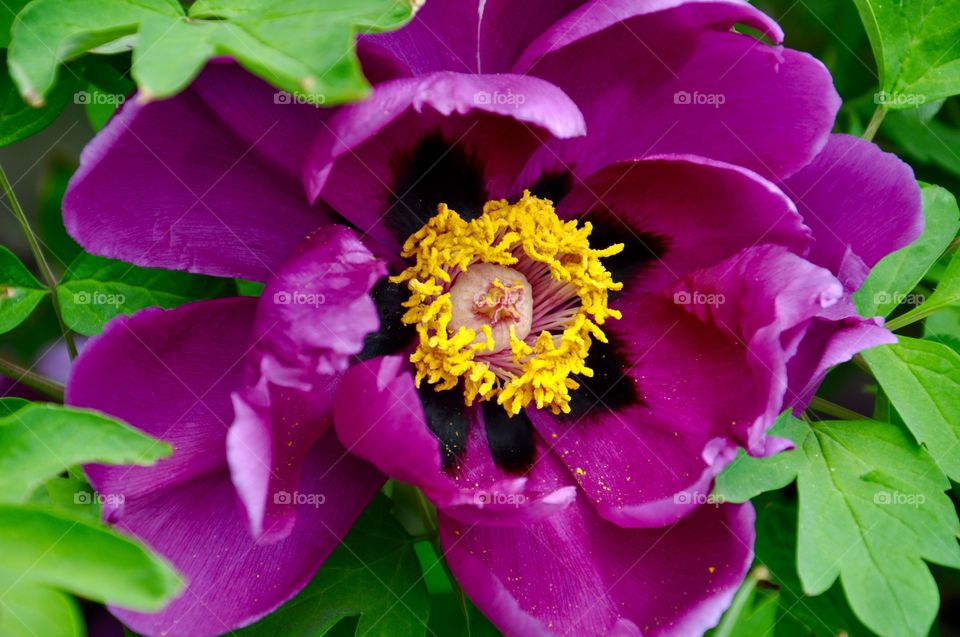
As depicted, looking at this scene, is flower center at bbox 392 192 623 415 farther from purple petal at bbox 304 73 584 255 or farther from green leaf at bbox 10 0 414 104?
green leaf at bbox 10 0 414 104

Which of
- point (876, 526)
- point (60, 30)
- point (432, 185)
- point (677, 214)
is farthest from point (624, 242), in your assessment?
point (60, 30)

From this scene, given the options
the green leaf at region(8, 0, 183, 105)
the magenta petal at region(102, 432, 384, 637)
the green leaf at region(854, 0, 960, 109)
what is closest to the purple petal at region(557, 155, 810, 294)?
the green leaf at region(854, 0, 960, 109)

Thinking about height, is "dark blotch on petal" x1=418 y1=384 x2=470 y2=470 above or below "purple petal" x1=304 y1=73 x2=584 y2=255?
below

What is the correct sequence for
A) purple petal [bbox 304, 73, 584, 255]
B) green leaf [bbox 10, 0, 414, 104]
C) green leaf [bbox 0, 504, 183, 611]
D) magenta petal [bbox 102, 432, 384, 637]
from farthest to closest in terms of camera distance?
1. magenta petal [bbox 102, 432, 384, 637]
2. purple petal [bbox 304, 73, 584, 255]
3. green leaf [bbox 10, 0, 414, 104]
4. green leaf [bbox 0, 504, 183, 611]

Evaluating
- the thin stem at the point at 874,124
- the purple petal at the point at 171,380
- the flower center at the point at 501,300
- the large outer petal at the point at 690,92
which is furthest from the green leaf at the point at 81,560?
the thin stem at the point at 874,124

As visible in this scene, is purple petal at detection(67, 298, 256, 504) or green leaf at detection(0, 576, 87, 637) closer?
green leaf at detection(0, 576, 87, 637)

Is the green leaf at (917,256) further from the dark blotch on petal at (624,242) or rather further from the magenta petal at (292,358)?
the magenta petal at (292,358)

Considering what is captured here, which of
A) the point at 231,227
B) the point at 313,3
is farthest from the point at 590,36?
the point at 231,227
